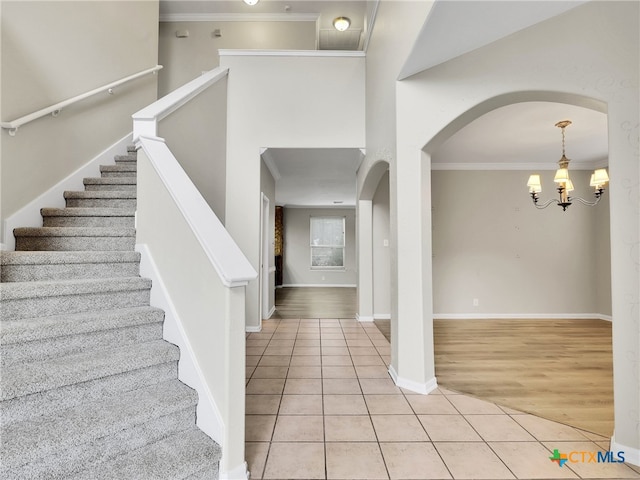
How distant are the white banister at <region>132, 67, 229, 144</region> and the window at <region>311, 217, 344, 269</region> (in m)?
6.40

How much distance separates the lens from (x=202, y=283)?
1633 millimetres

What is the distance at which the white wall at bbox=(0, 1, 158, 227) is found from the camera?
2.43 metres

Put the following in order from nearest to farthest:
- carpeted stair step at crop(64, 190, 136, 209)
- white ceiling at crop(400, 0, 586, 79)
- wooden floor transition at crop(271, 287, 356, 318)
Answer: white ceiling at crop(400, 0, 586, 79)
carpeted stair step at crop(64, 190, 136, 209)
wooden floor transition at crop(271, 287, 356, 318)

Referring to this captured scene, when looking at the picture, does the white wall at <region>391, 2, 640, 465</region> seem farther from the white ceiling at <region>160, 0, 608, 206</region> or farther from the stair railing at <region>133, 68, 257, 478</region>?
the stair railing at <region>133, 68, 257, 478</region>

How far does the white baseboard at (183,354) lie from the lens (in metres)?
1.55

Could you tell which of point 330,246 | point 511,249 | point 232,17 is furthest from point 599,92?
point 330,246

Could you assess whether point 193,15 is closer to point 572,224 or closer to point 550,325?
point 572,224

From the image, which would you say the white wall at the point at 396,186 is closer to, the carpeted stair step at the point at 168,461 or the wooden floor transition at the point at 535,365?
the wooden floor transition at the point at 535,365

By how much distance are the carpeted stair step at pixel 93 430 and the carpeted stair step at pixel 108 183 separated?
2188mm

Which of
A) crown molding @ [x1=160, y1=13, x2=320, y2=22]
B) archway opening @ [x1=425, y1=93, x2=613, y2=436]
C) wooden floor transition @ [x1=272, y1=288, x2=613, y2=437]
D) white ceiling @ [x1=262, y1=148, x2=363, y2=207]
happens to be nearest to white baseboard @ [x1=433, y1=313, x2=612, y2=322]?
archway opening @ [x1=425, y1=93, x2=613, y2=436]

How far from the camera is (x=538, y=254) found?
202 inches

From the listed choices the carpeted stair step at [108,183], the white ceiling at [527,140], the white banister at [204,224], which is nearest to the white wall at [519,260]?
the white ceiling at [527,140]

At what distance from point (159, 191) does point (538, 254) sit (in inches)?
220

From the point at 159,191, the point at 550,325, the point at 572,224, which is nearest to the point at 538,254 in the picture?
the point at 572,224
